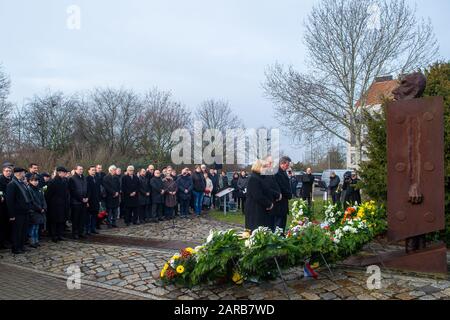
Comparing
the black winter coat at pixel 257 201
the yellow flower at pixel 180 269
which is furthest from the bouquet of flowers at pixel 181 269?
the black winter coat at pixel 257 201

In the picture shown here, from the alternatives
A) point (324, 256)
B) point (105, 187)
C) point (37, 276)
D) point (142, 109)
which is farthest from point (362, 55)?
point (142, 109)

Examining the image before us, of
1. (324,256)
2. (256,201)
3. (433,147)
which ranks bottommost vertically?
(324,256)

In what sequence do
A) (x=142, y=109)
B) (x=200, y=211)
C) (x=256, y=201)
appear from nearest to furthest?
(x=256, y=201), (x=200, y=211), (x=142, y=109)

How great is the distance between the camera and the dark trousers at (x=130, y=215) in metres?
14.2

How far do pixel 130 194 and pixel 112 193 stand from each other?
0.80 metres

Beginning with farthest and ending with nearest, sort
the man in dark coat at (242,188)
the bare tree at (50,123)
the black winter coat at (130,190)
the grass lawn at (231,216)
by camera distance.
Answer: the bare tree at (50,123), the man in dark coat at (242,188), the grass lawn at (231,216), the black winter coat at (130,190)

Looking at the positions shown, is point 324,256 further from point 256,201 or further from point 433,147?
point 433,147

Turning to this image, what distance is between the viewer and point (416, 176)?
6.84 metres

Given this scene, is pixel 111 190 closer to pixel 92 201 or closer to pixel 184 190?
pixel 92 201

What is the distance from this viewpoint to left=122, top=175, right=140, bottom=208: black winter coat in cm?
1400

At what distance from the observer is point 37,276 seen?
24.2 ft

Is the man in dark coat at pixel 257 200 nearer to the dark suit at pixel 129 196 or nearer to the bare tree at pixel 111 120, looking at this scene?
the dark suit at pixel 129 196

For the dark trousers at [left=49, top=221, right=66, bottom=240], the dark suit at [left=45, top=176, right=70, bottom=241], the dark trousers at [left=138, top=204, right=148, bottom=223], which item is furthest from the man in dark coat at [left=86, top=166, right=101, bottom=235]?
the dark trousers at [left=138, top=204, right=148, bottom=223]
